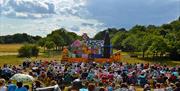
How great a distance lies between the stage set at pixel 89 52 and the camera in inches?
2485

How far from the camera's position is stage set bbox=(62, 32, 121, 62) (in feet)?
207

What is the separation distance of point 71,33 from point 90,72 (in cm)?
14426

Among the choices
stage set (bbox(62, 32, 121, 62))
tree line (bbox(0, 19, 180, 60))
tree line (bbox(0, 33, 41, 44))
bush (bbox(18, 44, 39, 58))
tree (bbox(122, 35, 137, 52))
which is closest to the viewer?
stage set (bbox(62, 32, 121, 62))

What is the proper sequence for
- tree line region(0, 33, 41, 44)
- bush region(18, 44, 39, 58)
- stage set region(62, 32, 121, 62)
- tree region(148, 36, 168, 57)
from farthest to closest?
tree line region(0, 33, 41, 44)
bush region(18, 44, 39, 58)
tree region(148, 36, 168, 57)
stage set region(62, 32, 121, 62)

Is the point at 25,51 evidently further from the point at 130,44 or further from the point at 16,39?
the point at 16,39

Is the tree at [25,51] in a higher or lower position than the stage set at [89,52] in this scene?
lower

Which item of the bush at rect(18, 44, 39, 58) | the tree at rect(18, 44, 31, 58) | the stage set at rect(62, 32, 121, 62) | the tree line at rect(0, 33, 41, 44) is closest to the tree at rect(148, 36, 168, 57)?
the bush at rect(18, 44, 39, 58)

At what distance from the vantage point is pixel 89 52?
2498 inches

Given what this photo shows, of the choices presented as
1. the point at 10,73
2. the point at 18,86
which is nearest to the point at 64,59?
the point at 10,73

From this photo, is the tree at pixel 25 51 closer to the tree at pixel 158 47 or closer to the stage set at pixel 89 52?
the tree at pixel 158 47

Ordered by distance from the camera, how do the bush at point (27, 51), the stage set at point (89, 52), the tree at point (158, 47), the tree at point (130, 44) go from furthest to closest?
the tree at point (130, 44), the bush at point (27, 51), the tree at point (158, 47), the stage set at point (89, 52)

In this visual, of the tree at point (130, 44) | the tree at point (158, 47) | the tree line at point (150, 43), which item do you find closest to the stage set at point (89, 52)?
the tree at point (158, 47)

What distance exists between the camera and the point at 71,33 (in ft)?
588

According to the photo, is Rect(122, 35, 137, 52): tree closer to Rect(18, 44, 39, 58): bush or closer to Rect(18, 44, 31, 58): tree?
Rect(18, 44, 39, 58): bush
